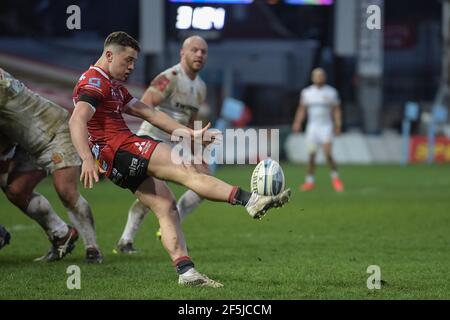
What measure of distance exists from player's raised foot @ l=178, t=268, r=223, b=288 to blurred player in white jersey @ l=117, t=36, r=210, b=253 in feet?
8.22

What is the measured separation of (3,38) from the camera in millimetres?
31969

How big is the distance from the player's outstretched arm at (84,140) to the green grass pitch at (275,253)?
2.88ft

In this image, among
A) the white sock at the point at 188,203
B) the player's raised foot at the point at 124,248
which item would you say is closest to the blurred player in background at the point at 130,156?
the player's raised foot at the point at 124,248

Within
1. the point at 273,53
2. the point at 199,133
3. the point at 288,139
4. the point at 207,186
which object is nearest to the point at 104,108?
the point at 199,133

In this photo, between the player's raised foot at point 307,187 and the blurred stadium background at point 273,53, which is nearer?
the player's raised foot at point 307,187

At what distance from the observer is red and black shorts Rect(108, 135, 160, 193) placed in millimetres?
7387

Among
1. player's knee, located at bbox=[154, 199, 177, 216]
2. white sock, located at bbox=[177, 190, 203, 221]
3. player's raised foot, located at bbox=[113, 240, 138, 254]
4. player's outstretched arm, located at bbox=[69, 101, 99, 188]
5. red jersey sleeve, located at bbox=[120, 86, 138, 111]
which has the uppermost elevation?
red jersey sleeve, located at bbox=[120, 86, 138, 111]

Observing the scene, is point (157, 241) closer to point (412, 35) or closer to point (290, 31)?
point (290, 31)

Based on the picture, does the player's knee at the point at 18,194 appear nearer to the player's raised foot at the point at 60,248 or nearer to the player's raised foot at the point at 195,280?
the player's raised foot at the point at 60,248

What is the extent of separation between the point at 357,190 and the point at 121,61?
11.2 m

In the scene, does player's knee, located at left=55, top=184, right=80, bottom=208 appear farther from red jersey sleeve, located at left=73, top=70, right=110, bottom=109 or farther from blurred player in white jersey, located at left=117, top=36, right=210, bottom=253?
red jersey sleeve, located at left=73, top=70, right=110, bottom=109

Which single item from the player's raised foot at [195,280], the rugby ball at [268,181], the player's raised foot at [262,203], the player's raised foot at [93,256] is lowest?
the player's raised foot at [93,256]

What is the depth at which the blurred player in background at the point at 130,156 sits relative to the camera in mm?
7223

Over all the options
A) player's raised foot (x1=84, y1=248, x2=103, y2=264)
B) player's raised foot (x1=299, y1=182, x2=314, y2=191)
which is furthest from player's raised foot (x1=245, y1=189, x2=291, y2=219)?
player's raised foot (x1=299, y1=182, x2=314, y2=191)
